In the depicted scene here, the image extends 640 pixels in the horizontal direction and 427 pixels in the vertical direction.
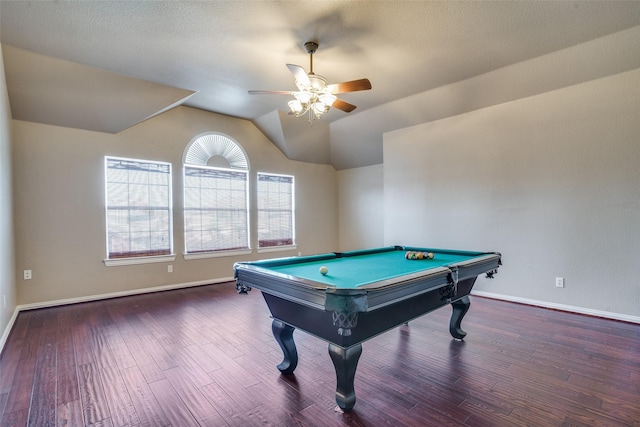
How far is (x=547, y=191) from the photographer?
3.84m

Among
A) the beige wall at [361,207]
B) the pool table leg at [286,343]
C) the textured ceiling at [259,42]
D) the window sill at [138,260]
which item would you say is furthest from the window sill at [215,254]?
the pool table leg at [286,343]

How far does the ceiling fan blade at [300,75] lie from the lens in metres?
2.57

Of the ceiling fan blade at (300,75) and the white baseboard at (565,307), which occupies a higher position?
the ceiling fan blade at (300,75)

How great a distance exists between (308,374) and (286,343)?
0.30 m

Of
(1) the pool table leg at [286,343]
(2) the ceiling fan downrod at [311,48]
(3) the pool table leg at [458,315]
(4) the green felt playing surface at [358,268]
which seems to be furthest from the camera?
(2) the ceiling fan downrod at [311,48]

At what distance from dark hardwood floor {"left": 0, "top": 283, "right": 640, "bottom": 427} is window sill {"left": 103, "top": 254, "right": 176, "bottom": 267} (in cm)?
98

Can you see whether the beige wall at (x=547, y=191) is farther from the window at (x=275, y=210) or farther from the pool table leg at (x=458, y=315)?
the window at (x=275, y=210)

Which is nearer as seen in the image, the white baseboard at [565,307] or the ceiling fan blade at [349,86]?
the ceiling fan blade at [349,86]

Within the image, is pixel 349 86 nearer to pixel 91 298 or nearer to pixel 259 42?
pixel 259 42

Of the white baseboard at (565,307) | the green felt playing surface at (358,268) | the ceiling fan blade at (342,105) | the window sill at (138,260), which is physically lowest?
the white baseboard at (565,307)

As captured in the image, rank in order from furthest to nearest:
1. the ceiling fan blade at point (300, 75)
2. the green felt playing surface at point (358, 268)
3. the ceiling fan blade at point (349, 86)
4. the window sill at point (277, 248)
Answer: the window sill at point (277, 248), the ceiling fan blade at point (349, 86), the ceiling fan blade at point (300, 75), the green felt playing surface at point (358, 268)

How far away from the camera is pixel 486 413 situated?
5.94 feet

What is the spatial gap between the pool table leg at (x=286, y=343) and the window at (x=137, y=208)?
3.42 metres

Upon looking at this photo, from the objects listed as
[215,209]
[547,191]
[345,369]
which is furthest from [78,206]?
[547,191]
